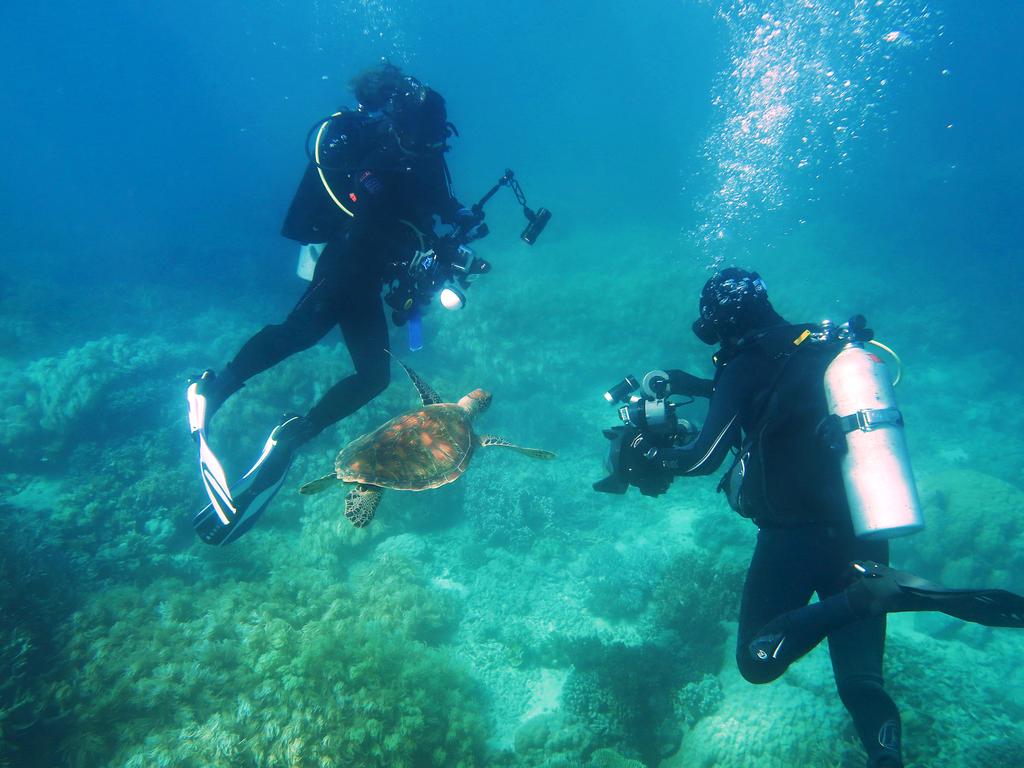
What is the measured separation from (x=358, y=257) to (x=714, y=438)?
157 inches

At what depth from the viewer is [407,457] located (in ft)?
14.9

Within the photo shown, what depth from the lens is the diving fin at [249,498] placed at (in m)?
4.14

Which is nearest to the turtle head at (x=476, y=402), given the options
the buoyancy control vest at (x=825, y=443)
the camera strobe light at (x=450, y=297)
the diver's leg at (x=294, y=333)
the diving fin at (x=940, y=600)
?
the camera strobe light at (x=450, y=297)

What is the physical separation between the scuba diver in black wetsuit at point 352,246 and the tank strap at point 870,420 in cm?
429

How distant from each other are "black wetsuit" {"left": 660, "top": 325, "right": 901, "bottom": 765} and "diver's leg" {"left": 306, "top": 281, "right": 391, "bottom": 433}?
3.27 meters

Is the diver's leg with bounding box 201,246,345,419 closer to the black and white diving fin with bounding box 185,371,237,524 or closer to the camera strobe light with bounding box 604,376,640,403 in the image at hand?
the black and white diving fin with bounding box 185,371,237,524

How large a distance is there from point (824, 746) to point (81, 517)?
514 inches

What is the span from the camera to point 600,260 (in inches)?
1099

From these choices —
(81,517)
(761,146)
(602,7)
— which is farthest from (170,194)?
(761,146)

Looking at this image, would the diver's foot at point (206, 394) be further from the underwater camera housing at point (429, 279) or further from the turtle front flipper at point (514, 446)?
the turtle front flipper at point (514, 446)

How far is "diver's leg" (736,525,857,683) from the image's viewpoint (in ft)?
9.26

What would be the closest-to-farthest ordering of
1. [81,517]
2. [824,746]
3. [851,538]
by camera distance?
[851,538] → [824,746] → [81,517]

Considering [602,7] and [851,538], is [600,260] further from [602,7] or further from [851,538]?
[602,7]

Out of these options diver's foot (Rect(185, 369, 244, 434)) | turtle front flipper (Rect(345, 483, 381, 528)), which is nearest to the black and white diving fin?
diver's foot (Rect(185, 369, 244, 434))
